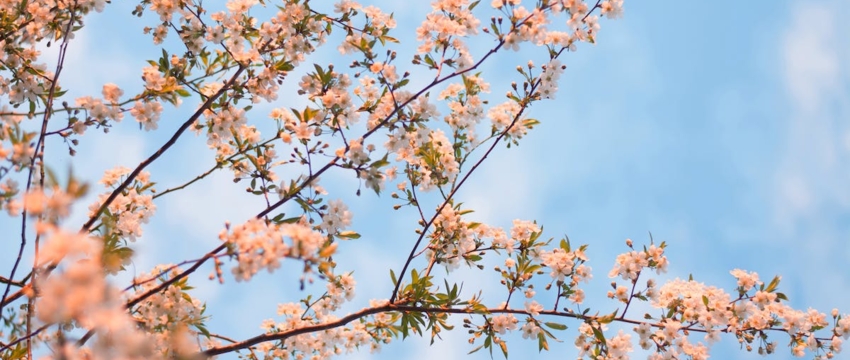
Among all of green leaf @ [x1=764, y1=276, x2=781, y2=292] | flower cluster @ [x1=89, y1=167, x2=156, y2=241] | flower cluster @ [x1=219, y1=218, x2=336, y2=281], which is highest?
flower cluster @ [x1=89, y1=167, x2=156, y2=241]

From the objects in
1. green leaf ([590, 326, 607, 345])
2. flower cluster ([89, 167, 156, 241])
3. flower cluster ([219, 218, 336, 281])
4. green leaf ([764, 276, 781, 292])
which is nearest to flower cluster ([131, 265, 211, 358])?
flower cluster ([89, 167, 156, 241])

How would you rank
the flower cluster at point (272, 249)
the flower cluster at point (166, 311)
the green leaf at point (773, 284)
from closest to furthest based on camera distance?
the flower cluster at point (272, 249) → the flower cluster at point (166, 311) → the green leaf at point (773, 284)

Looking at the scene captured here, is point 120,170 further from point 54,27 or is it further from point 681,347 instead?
point 681,347

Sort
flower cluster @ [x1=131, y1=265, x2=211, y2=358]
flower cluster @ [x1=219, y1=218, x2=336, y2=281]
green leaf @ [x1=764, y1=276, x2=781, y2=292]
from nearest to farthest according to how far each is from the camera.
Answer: flower cluster @ [x1=219, y1=218, x2=336, y2=281] → flower cluster @ [x1=131, y1=265, x2=211, y2=358] → green leaf @ [x1=764, y1=276, x2=781, y2=292]

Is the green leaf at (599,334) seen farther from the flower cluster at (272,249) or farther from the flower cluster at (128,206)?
the flower cluster at (128,206)

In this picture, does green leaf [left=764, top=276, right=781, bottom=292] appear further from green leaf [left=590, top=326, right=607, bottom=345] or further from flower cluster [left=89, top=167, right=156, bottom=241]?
flower cluster [left=89, top=167, right=156, bottom=241]

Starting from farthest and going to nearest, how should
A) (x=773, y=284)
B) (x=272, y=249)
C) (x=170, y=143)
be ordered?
(x=773, y=284) → (x=170, y=143) → (x=272, y=249)


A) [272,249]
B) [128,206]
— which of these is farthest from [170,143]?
[272,249]

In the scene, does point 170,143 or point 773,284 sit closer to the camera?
point 170,143

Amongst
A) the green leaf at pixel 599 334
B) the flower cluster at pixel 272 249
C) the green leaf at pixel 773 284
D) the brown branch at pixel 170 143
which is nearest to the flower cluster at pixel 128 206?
the brown branch at pixel 170 143

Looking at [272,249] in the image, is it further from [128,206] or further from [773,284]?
[773,284]

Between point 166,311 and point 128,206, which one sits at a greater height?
point 128,206

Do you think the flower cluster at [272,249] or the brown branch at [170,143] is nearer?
the flower cluster at [272,249]

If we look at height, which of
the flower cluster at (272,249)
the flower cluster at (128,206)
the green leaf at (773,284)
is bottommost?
the flower cluster at (272,249)
